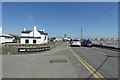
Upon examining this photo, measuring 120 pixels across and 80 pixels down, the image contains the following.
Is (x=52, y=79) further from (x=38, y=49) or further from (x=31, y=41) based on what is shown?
(x=31, y=41)

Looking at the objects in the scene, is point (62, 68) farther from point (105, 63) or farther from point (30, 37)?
point (30, 37)

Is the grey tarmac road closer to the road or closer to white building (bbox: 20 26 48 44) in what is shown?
the road

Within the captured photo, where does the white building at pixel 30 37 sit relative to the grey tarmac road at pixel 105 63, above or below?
above

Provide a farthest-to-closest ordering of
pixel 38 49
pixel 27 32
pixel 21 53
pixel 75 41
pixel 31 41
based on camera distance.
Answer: pixel 27 32 < pixel 31 41 < pixel 75 41 < pixel 38 49 < pixel 21 53

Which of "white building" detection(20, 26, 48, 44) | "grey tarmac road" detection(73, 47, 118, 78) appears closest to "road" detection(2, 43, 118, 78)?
"grey tarmac road" detection(73, 47, 118, 78)

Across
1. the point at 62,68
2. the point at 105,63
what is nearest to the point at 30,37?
the point at 105,63

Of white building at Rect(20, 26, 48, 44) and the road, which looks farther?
white building at Rect(20, 26, 48, 44)

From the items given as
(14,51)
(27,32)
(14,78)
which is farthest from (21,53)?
(27,32)

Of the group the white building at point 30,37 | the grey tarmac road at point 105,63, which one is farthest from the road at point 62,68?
the white building at point 30,37

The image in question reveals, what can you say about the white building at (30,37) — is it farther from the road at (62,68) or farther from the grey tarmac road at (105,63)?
the road at (62,68)

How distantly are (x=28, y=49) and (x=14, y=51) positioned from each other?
1735 mm

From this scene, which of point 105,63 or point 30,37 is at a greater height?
point 30,37

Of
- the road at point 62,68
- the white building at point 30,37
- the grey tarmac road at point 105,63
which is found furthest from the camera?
the white building at point 30,37

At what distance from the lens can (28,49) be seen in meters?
25.3
